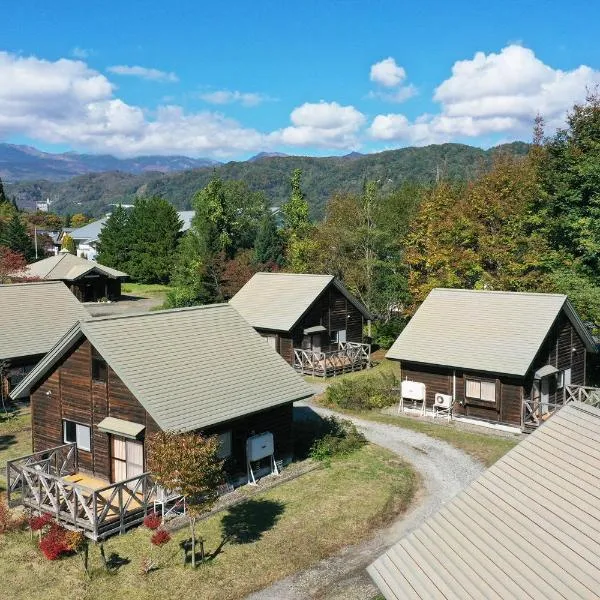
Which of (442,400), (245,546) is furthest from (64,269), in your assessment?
(245,546)

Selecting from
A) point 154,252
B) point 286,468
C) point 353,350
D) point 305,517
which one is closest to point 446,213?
point 353,350

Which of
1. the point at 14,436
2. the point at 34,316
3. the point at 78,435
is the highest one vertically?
the point at 34,316

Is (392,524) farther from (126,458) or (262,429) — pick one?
(126,458)

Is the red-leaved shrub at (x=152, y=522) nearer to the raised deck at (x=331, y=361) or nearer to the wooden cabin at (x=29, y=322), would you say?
the wooden cabin at (x=29, y=322)

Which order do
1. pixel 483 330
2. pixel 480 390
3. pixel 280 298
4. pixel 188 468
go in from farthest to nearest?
1. pixel 280 298
2. pixel 483 330
3. pixel 480 390
4. pixel 188 468

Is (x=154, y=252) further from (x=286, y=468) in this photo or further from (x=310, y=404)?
(x=286, y=468)

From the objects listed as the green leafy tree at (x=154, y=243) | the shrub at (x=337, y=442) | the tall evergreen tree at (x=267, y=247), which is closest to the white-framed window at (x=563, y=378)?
the shrub at (x=337, y=442)
